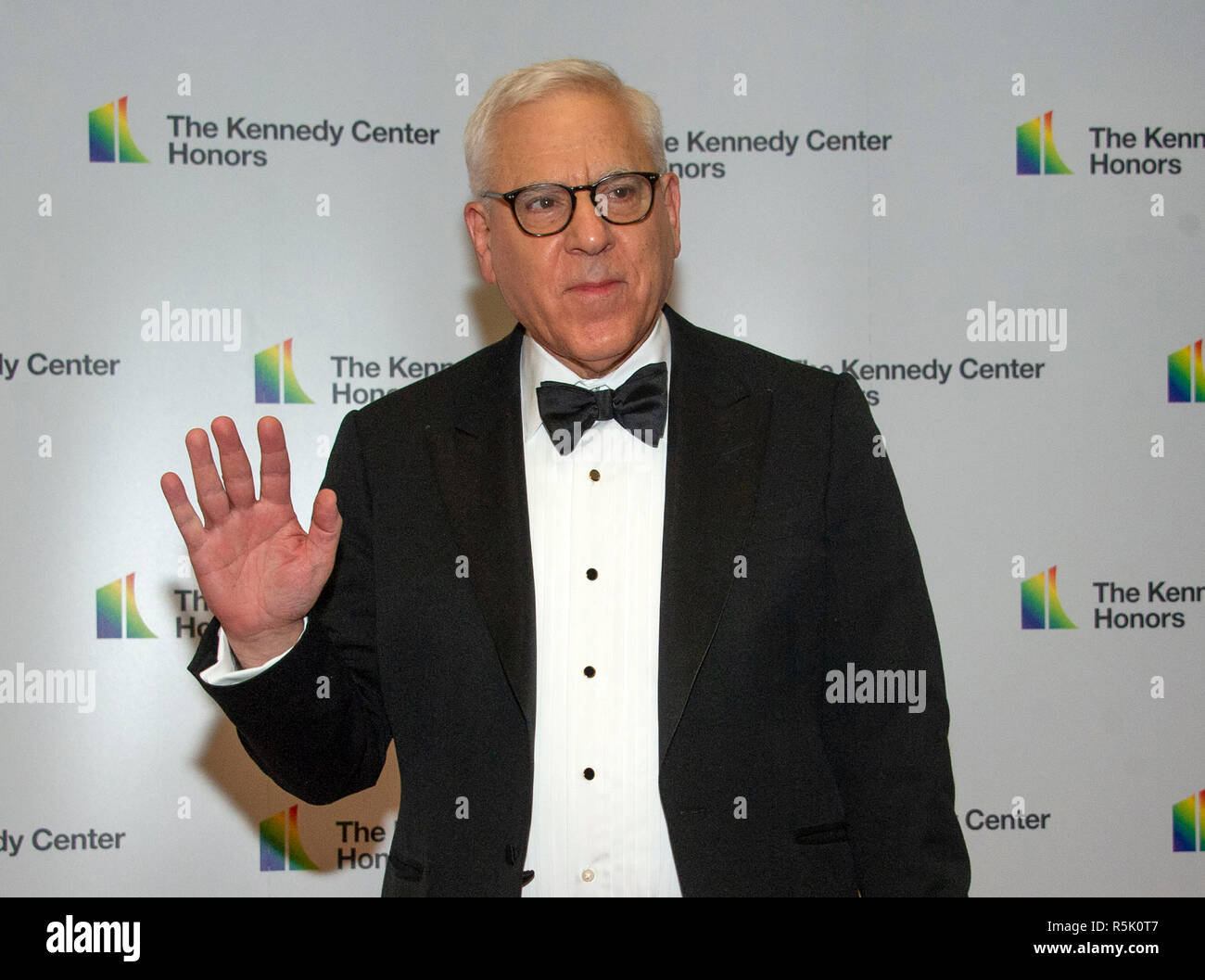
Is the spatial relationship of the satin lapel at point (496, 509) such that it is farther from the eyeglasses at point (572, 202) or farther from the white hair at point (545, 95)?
the white hair at point (545, 95)

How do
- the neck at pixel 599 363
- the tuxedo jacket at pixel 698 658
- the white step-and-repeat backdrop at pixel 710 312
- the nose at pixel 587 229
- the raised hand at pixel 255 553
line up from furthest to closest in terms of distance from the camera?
1. the white step-and-repeat backdrop at pixel 710 312
2. the neck at pixel 599 363
3. the nose at pixel 587 229
4. the tuxedo jacket at pixel 698 658
5. the raised hand at pixel 255 553

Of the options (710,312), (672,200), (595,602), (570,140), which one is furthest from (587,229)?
(710,312)

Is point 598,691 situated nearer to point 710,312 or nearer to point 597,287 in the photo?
point 597,287

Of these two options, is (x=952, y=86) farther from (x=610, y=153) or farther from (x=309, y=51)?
(x=309, y=51)

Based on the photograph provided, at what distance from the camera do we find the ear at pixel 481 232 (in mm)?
2033

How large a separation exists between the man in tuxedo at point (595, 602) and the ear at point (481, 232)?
53 mm

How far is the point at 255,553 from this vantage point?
63.9 inches

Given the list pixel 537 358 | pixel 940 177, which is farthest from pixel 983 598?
pixel 537 358

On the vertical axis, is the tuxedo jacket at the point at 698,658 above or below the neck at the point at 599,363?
below

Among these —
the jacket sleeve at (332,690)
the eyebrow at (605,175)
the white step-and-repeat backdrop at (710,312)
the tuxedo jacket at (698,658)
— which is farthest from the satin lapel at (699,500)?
the white step-and-repeat backdrop at (710,312)

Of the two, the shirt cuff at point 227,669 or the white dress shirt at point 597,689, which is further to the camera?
the white dress shirt at point 597,689

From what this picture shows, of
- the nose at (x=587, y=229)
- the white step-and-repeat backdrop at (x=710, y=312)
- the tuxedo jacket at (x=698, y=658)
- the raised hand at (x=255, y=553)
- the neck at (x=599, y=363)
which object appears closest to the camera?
the raised hand at (x=255, y=553)

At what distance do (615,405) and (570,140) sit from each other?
48cm

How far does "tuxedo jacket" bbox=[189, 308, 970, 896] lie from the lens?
5.54ft
